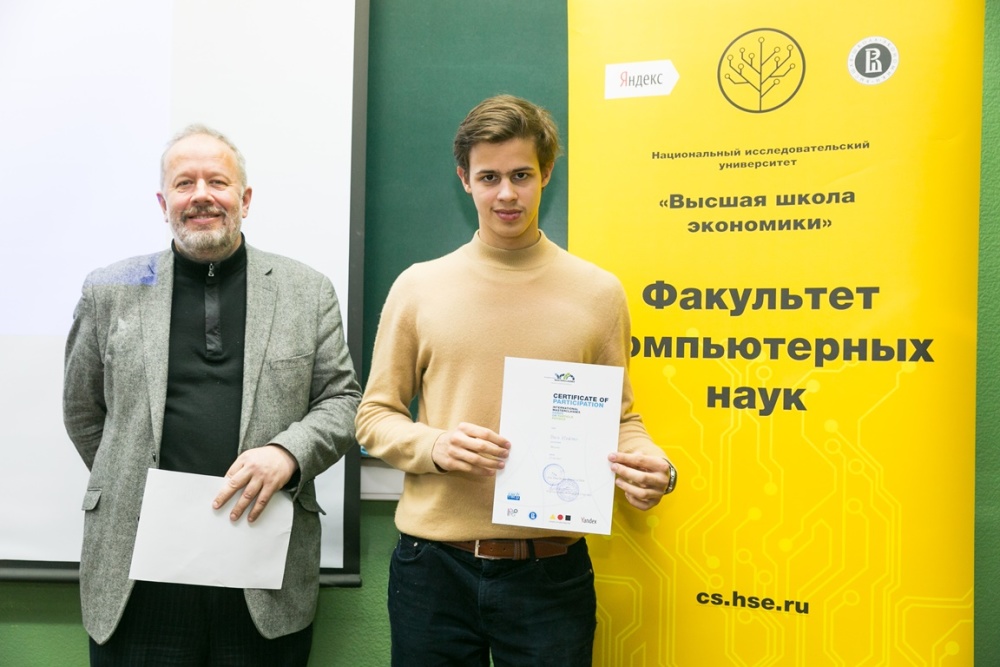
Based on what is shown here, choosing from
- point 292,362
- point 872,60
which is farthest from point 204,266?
point 872,60

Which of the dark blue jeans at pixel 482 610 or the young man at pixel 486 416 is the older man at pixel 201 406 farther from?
the dark blue jeans at pixel 482 610

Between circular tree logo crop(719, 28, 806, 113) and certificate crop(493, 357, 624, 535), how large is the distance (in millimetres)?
894

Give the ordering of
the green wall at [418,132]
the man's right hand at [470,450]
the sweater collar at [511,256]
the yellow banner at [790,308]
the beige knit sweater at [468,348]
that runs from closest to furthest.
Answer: the man's right hand at [470,450] → the beige knit sweater at [468,348] → the sweater collar at [511,256] → the yellow banner at [790,308] → the green wall at [418,132]

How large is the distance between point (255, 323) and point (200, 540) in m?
0.51

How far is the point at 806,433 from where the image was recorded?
1.80m

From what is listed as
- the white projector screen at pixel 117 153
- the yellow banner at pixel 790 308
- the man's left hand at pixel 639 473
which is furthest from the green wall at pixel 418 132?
the man's left hand at pixel 639 473

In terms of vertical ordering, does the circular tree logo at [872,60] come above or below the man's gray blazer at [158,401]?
above

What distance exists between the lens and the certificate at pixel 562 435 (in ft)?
4.76

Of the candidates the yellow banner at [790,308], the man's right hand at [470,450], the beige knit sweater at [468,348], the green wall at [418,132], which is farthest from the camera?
the green wall at [418,132]

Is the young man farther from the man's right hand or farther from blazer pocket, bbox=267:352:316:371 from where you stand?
blazer pocket, bbox=267:352:316:371

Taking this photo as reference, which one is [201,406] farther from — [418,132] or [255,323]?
[418,132]

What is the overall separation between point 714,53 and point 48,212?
6.93 ft

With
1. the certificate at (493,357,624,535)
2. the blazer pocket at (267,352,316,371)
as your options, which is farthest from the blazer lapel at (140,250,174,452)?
the certificate at (493,357,624,535)

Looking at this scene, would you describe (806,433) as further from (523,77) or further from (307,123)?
(307,123)
